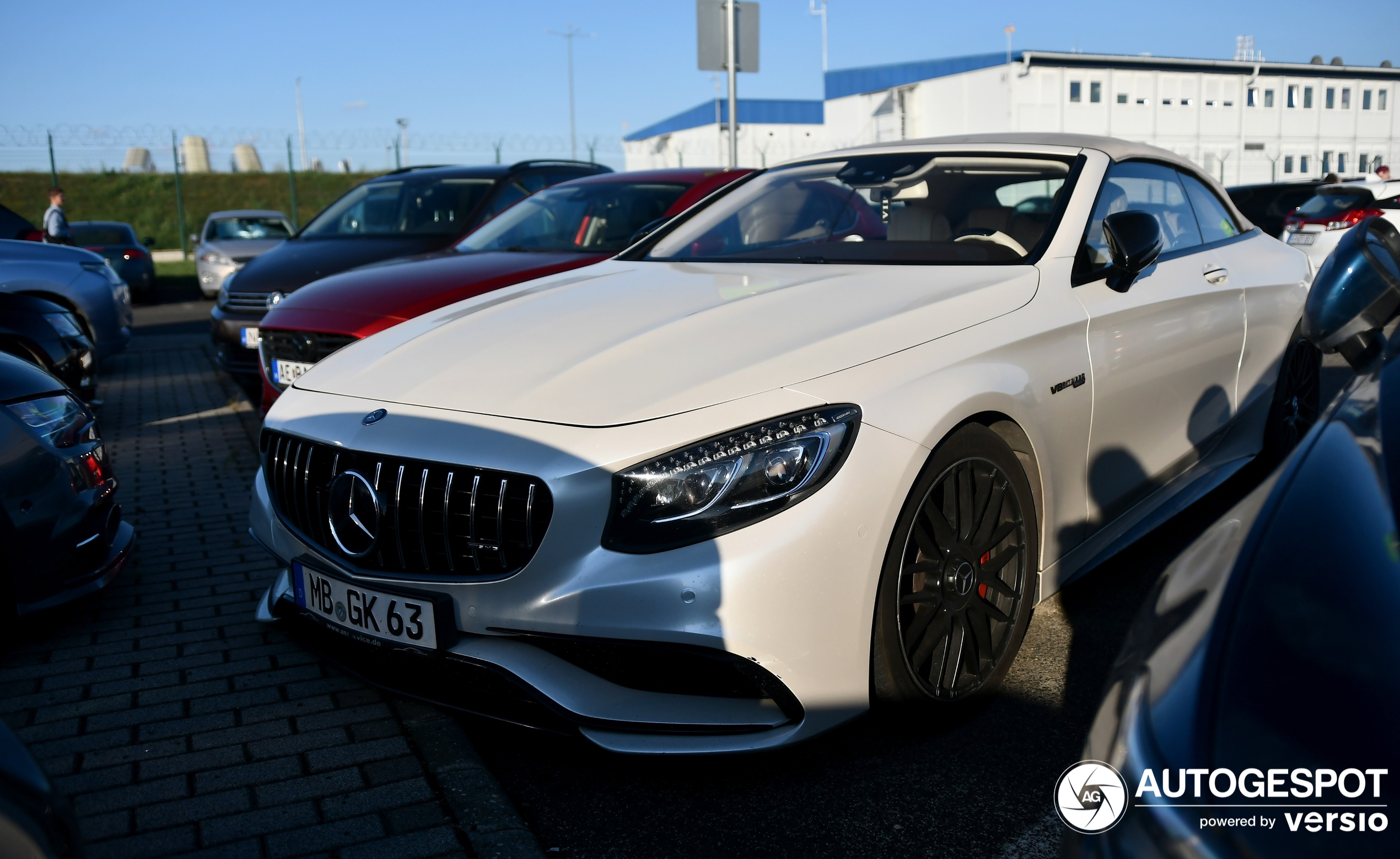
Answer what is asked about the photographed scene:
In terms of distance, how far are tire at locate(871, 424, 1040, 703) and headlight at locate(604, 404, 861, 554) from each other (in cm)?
29

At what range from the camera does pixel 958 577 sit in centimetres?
267

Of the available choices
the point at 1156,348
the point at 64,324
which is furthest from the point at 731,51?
the point at 1156,348

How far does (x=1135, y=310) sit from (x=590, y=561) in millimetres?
2048

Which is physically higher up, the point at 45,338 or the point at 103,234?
the point at 103,234

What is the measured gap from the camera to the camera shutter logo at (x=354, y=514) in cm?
258

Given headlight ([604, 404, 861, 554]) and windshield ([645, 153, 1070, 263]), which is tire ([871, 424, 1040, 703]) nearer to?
headlight ([604, 404, 861, 554])

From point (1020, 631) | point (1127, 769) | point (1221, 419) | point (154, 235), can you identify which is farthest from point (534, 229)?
point (154, 235)

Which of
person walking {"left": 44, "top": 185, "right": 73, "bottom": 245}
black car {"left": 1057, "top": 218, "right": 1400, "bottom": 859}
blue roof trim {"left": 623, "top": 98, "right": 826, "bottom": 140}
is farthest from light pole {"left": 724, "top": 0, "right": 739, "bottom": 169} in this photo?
blue roof trim {"left": 623, "top": 98, "right": 826, "bottom": 140}

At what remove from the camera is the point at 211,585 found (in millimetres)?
4141

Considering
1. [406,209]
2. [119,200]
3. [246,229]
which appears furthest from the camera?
[119,200]

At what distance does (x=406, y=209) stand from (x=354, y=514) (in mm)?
6325

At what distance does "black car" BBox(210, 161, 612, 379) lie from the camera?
7.43 metres

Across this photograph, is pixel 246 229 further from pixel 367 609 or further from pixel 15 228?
pixel 367 609

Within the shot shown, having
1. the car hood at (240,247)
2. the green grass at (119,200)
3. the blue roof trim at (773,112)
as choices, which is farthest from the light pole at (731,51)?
the blue roof trim at (773,112)
